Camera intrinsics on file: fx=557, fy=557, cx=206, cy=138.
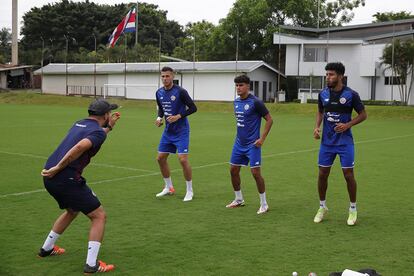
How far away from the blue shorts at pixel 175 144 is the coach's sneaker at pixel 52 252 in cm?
372

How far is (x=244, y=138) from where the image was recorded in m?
8.75

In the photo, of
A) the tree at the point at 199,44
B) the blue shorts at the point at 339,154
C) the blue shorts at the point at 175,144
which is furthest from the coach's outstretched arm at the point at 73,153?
the tree at the point at 199,44

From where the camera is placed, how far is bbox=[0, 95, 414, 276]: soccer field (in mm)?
6102

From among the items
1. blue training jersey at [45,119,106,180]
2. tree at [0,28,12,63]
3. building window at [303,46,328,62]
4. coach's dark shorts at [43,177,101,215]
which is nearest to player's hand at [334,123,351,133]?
blue training jersey at [45,119,106,180]

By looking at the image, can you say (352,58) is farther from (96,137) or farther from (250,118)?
(96,137)

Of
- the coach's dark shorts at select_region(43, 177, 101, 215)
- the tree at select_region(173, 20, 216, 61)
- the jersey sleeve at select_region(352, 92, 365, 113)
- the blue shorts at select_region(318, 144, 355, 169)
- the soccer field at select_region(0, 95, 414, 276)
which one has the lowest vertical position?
the soccer field at select_region(0, 95, 414, 276)

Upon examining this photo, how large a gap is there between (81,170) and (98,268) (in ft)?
3.38

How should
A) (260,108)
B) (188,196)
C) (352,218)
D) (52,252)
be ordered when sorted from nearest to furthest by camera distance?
1. (52,252)
2. (352,218)
3. (260,108)
4. (188,196)

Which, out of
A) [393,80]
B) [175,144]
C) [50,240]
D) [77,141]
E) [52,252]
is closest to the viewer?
[77,141]

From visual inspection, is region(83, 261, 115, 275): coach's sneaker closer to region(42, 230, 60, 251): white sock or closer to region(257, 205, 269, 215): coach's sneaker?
region(42, 230, 60, 251): white sock

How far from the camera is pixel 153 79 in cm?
5575

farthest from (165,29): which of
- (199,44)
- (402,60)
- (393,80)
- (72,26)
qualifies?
(402,60)

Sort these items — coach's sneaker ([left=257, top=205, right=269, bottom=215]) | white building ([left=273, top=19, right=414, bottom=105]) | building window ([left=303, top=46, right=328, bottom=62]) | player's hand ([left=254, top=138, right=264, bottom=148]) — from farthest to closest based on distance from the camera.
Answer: building window ([left=303, top=46, right=328, bottom=62])
white building ([left=273, top=19, right=414, bottom=105])
coach's sneaker ([left=257, top=205, right=269, bottom=215])
player's hand ([left=254, top=138, right=264, bottom=148])

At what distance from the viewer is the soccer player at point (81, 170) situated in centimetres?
558
